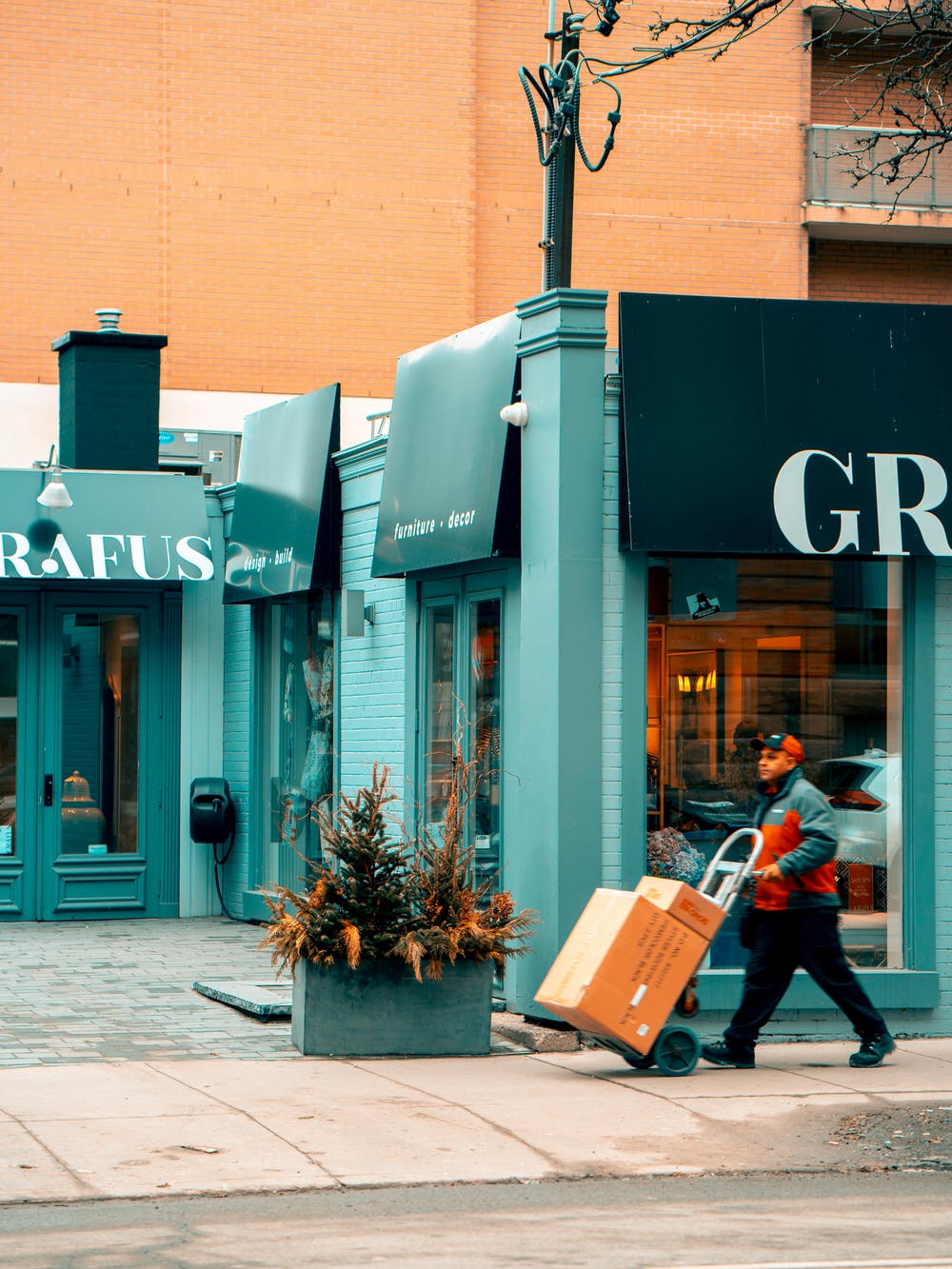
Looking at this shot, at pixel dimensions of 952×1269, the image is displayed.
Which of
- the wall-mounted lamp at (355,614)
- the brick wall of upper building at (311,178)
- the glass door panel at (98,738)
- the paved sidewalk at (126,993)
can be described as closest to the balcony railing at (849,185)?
the brick wall of upper building at (311,178)

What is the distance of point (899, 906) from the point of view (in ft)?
35.9

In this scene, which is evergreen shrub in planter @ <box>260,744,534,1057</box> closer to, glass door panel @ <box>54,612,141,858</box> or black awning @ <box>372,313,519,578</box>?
black awning @ <box>372,313,519,578</box>

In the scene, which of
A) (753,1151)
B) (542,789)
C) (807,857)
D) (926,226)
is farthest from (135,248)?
(753,1151)

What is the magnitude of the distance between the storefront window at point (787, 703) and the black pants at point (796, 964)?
1.32 meters

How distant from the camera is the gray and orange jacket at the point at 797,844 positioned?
30.7 feet

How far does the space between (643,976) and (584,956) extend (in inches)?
13.2

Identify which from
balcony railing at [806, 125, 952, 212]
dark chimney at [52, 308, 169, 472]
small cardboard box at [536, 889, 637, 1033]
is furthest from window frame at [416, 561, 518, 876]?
balcony railing at [806, 125, 952, 212]

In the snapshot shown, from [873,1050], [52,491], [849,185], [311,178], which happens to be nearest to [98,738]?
[52,491]

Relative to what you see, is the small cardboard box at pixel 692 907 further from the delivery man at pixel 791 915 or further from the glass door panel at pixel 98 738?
the glass door panel at pixel 98 738

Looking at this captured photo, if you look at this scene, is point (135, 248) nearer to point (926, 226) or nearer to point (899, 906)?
point (926, 226)

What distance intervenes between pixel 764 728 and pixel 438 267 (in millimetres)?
16196

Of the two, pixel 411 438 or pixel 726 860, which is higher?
pixel 411 438

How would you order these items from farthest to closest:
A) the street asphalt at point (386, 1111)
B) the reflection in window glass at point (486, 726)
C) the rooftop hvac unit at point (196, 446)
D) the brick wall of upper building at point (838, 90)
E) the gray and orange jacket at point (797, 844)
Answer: the brick wall of upper building at point (838, 90), the rooftop hvac unit at point (196, 446), the reflection in window glass at point (486, 726), the gray and orange jacket at point (797, 844), the street asphalt at point (386, 1111)

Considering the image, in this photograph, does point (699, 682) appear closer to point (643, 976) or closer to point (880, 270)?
point (643, 976)
